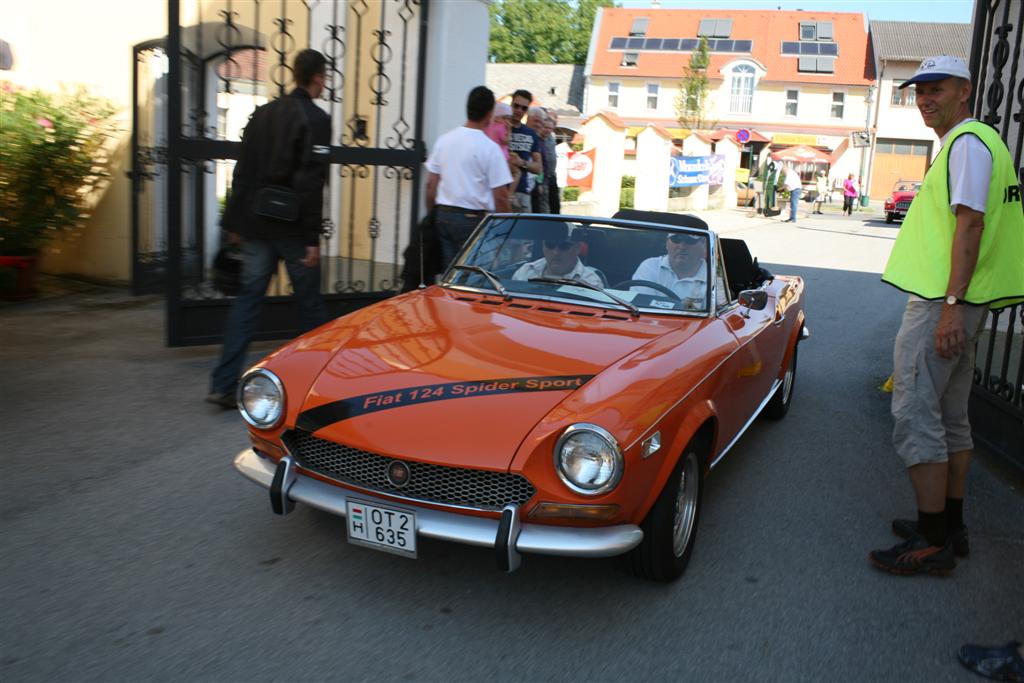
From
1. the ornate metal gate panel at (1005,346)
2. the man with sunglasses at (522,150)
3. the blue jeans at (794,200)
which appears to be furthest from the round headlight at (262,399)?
the blue jeans at (794,200)

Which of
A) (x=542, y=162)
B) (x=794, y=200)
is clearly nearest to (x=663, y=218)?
(x=542, y=162)

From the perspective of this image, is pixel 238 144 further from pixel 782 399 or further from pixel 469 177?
pixel 782 399

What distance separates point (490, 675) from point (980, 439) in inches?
155

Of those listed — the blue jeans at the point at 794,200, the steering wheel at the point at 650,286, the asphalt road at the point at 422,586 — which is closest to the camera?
the asphalt road at the point at 422,586

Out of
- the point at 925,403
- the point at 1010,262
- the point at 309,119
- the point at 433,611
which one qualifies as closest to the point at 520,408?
the point at 433,611

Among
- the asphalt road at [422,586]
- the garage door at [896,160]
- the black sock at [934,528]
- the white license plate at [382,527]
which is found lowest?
the asphalt road at [422,586]

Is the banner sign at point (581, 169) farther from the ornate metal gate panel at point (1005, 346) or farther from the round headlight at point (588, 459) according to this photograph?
the round headlight at point (588, 459)

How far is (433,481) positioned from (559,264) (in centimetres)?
175

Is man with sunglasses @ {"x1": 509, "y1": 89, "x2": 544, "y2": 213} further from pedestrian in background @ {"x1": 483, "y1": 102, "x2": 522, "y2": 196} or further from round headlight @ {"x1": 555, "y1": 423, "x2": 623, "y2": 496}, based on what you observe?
round headlight @ {"x1": 555, "y1": 423, "x2": 623, "y2": 496}

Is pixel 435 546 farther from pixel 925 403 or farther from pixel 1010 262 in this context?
pixel 1010 262

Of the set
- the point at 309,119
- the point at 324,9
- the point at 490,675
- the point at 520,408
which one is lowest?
the point at 490,675

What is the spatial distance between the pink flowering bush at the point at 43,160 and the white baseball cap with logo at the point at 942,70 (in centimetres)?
726

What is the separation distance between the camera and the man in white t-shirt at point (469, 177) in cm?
622

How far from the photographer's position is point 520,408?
3.15 m
